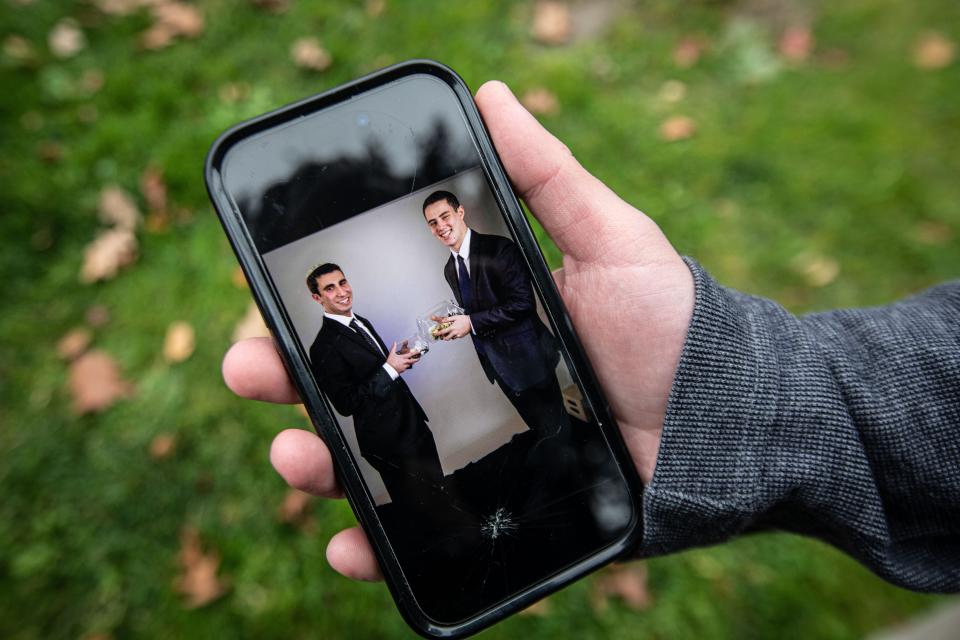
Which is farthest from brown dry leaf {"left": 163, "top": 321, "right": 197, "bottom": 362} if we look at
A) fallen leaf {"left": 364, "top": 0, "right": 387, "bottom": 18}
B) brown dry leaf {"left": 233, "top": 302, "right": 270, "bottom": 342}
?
fallen leaf {"left": 364, "top": 0, "right": 387, "bottom": 18}

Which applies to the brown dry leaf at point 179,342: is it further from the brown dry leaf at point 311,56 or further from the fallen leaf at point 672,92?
the fallen leaf at point 672,92

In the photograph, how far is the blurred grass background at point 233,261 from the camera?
230 cm

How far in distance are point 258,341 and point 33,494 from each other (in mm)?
1548

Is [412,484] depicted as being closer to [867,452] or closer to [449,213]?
[449,213]

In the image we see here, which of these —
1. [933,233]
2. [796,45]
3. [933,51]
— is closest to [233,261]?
[796,45]

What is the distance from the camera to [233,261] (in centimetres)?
271

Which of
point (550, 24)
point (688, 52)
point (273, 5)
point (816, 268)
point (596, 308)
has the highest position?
point (273, 5)

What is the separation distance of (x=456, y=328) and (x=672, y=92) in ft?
7.14

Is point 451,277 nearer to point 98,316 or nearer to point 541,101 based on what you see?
point 541,101

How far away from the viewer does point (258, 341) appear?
1.75 metres

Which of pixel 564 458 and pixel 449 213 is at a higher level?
pixel 449 213


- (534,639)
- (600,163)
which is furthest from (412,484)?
(600,163)

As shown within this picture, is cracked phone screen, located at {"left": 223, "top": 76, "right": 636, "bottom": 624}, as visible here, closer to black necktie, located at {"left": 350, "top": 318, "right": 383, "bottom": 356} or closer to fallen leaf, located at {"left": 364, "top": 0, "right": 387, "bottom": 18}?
black necktie, located at {"left": 350, "top": 318, "right": 383, "bottom": 356}

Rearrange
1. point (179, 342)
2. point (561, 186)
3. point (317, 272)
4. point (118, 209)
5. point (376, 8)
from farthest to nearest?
point (376, 8), point (118, 209), point (179, 342), point (561, 186), point (317, 272)
